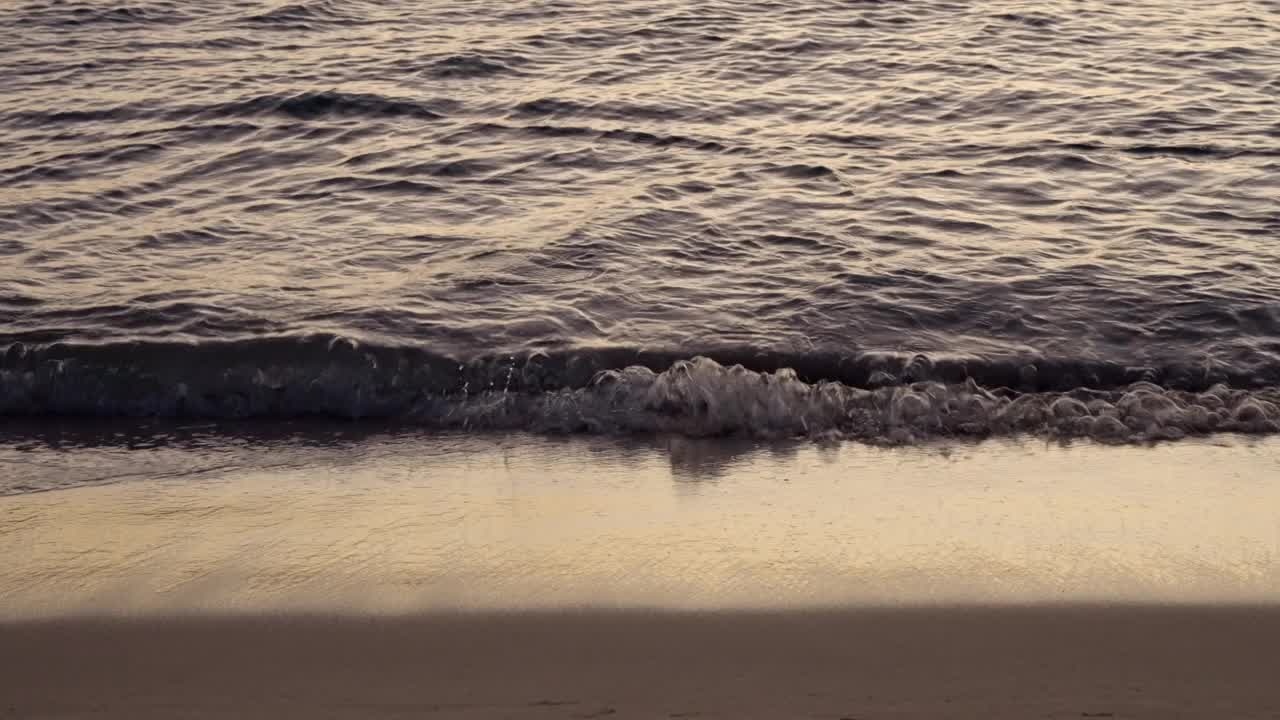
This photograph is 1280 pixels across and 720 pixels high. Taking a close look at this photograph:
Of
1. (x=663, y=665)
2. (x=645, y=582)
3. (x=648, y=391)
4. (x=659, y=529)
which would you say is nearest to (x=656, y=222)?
(x=648, y=391)

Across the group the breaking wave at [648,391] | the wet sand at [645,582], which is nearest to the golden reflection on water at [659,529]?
the wet sand at [645,582]

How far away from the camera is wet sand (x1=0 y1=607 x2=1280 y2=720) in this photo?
9.94 feet

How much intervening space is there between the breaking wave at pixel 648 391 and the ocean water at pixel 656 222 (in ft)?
0.05

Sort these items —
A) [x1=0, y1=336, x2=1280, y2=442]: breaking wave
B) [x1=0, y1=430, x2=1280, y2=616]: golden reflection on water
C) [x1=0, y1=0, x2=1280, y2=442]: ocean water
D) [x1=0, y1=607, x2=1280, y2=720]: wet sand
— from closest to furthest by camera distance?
[x1=0, y1=607, x2=1280, y2=720]: wet sand < [x1=0, y1=430, x2=1280, y2=616]: golden reflection on water < [x1=0, y1=336, x2=1280, y2=442]: breaking wave < [x1=0, y1=0, x2=1280, y2=442]: ocean water

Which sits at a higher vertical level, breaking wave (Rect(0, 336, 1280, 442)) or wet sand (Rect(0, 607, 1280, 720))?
wet sand (Rect(0, 607, 1280, 720))

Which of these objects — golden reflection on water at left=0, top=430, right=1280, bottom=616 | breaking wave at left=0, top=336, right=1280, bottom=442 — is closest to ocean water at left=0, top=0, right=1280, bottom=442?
breaking wave at left=0, top=336, right=1280, bottom=442

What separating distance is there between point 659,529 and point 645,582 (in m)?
0.36

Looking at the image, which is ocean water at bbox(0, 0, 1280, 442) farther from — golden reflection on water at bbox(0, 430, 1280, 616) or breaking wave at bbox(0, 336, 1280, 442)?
golden reflection on water at bbox(0, 430, 1280, 616)

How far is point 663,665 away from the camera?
321cm

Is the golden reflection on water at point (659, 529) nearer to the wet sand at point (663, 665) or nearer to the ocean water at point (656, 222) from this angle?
the wet sand at point (663, 665)

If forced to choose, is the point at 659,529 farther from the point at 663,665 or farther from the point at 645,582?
the point at 663,665

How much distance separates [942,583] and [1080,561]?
0.42m

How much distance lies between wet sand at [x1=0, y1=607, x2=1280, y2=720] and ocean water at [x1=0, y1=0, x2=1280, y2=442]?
149 cm

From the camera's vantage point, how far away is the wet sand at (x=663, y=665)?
3.03 m
